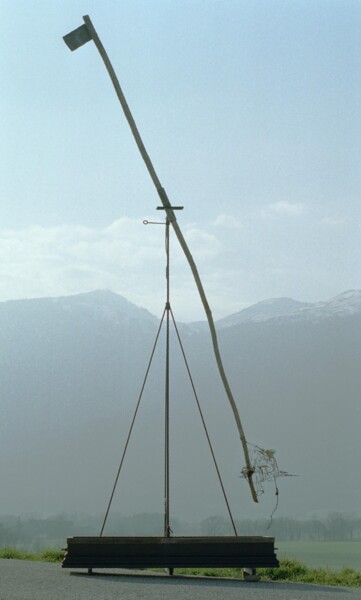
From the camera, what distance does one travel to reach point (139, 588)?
853 cm

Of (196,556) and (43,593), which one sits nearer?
(43,593)

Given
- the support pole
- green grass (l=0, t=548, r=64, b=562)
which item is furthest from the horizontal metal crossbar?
green grass (l=0, t=548, r=64, b=562)

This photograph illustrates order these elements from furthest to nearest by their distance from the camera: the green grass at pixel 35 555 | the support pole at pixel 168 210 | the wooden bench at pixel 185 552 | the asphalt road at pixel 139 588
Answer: the green grass at pixel 35 555 < the support pole at pixel 168 210 < the wooden bench at pixel 185 552 < the asphalt road at pixel 139 588

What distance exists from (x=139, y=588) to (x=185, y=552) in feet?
4.64

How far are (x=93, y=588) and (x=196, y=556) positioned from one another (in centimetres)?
170

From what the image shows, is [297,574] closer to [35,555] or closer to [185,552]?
[185,552]

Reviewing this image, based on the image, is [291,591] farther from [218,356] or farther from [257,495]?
[218,356]

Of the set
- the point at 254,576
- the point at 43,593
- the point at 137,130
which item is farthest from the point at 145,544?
the point at 137,130

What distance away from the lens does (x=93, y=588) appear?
27.9ft

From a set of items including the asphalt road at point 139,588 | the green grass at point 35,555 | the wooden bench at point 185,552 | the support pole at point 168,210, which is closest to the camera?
the asphalt road at point 139,588

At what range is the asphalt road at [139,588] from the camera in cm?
790

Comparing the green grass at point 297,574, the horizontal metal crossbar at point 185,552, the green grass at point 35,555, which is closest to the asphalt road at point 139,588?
the horizontal metal crossbar at point 185,552

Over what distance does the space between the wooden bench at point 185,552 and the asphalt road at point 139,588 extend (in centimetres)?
19

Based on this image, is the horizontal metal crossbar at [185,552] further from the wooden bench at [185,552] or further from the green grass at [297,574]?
the green grass at [297,574]
